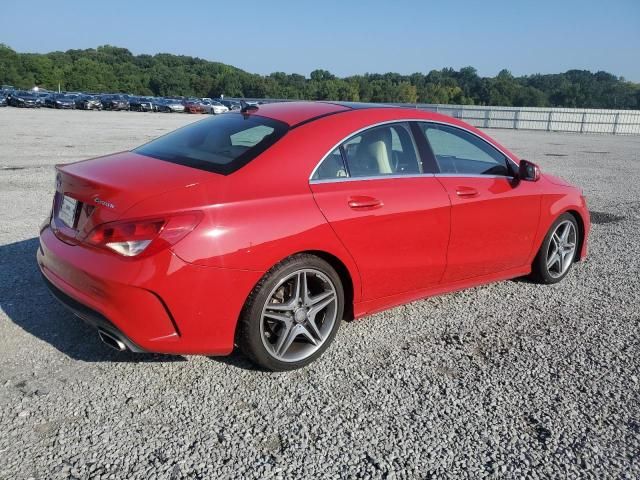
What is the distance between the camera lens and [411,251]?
12.4ft

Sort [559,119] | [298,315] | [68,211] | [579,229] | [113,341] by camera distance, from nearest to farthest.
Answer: [113,341]
[68,211]
[298,315]
[579,229]
[559,119]

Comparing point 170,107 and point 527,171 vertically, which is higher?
point 527,171

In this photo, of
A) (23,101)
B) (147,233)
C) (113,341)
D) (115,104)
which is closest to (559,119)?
(147,233)

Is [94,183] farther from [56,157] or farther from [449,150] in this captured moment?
[56,157]

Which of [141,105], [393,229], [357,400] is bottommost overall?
[141,105]

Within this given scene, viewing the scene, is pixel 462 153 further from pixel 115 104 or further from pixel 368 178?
pixel 115 104

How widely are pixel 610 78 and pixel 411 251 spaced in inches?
4221

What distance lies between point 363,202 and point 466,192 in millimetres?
1035

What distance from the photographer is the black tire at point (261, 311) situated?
307 centimetres

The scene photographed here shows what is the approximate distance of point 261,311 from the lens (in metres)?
3.11

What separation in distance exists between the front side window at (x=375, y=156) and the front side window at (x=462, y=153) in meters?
0.24

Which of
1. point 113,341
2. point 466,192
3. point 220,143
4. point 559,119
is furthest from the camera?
point 559,119

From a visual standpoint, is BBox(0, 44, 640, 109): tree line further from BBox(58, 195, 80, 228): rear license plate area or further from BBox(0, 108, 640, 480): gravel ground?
BBox(58, 195, 80, 228): rear license plate area

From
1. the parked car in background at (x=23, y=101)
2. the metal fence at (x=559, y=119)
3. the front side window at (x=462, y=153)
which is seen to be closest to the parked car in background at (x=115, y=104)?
the parked car in background at (x=23, y=101)
